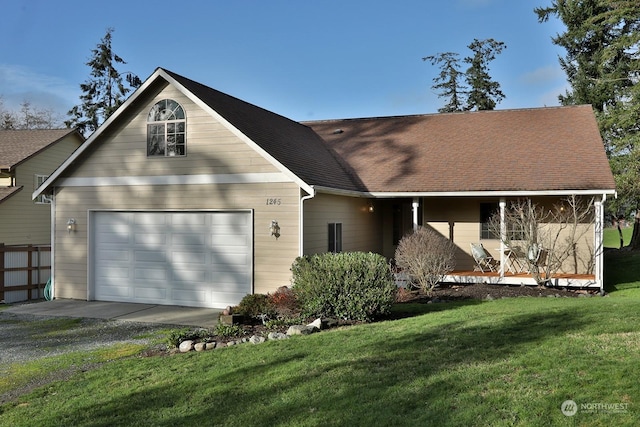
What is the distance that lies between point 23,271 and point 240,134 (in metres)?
9.32

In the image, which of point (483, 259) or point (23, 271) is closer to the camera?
point (483, 259)

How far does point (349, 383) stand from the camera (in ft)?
18.2

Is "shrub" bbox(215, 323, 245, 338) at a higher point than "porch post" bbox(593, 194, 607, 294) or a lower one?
lower

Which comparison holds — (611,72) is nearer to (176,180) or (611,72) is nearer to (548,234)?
(548,234)

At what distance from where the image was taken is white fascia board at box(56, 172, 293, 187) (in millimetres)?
12039

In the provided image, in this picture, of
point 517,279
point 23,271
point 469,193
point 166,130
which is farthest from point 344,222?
point 23,271

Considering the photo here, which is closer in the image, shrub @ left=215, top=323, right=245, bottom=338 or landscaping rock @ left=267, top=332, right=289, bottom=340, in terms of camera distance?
landscaping rock @ left=267, top=332, right=289, bottom=340

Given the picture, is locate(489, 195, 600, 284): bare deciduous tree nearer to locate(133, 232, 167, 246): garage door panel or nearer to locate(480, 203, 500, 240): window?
locate(480, 203, 500, 240): window

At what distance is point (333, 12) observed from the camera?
1950cm

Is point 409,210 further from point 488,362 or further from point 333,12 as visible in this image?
point 488,362

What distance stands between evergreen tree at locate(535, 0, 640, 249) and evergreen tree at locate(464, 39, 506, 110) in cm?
675

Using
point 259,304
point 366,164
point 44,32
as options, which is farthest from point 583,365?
point 44,32

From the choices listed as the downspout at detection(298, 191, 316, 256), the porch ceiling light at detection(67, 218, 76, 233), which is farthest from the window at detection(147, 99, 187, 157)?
the downspout at detection(298, 191, 316, 256)

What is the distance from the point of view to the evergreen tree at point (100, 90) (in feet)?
122
